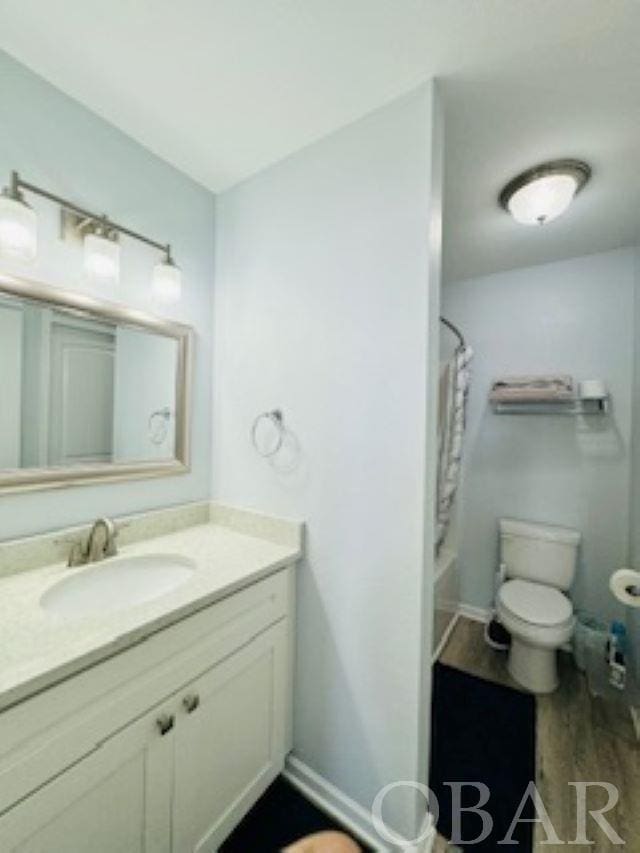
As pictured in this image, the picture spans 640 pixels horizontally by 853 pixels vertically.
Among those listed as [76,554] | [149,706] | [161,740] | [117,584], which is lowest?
[161,740]

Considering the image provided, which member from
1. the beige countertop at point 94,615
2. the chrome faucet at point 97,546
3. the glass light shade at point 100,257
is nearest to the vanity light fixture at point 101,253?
the glass light shade at point 100,257

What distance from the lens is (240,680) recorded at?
3.75 feet

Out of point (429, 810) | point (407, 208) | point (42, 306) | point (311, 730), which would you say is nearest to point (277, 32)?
point (407, 208)

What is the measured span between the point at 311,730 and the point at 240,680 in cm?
46

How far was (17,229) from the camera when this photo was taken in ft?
3.40

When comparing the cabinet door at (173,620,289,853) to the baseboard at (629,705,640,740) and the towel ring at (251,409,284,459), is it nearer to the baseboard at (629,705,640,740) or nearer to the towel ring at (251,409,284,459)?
the towel ring at (251,409,284,459)

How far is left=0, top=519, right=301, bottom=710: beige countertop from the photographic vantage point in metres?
0.71

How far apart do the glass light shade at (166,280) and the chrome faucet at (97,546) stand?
90 cm

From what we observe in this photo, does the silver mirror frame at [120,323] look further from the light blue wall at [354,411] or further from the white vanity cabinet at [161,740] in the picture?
the white vanity cabinet at [161,740]

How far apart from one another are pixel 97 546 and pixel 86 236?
1067mm

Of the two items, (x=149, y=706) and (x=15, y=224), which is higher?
(x=15, y=224)

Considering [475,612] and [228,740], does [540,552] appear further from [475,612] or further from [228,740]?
[228,740]

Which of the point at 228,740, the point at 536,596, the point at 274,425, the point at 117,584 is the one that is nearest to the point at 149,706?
the point at 228,740

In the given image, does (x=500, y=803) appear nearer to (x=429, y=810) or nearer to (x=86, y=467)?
(x=429, y=810)
